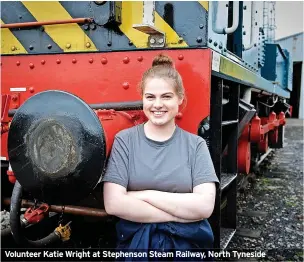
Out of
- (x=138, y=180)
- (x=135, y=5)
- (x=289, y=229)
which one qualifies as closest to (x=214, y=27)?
(x=135, y=5)

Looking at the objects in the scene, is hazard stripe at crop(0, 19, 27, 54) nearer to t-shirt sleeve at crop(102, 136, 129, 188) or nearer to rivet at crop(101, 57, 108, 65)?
rivet at crop(101, 57, 108, 65)

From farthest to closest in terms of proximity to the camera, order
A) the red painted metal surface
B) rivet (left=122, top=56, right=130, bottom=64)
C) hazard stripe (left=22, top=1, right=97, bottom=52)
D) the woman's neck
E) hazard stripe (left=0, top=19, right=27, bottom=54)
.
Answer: hazard stripe (left=0, top=19, right=27, bottom=54) < hazard stripe (left=22, top=1, right=97, bottom=52) < rivet (left=122, top=56, right=130, bottom=64) < the red painted metal surface < the woman's neck

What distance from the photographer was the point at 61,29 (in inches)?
87.9

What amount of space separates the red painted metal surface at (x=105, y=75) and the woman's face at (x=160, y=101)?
0.95 ft

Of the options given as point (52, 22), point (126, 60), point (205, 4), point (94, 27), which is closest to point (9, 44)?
point (52, 22)

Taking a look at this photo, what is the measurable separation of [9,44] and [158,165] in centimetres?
141

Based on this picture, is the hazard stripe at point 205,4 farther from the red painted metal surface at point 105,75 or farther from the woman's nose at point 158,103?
the woman's nose at point 158,103

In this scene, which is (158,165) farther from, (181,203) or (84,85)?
(84,85)

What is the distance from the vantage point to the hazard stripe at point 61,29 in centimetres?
217

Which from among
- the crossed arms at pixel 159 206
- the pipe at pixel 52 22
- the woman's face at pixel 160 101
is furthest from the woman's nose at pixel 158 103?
the pipe at pixel 52 22

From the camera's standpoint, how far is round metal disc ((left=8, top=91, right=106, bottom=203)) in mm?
1499

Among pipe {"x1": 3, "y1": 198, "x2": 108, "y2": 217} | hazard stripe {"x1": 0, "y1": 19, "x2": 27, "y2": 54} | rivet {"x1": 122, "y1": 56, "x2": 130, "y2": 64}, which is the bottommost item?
pipe {"x1": 3, "y1": 198, "x2": 108, "y2": 217}

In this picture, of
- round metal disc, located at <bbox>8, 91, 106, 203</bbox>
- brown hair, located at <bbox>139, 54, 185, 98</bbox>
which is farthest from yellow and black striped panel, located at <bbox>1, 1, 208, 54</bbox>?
round metal disc, located at <bbox>8, 91, 106, 203</bbox>

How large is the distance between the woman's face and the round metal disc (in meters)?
0.22
